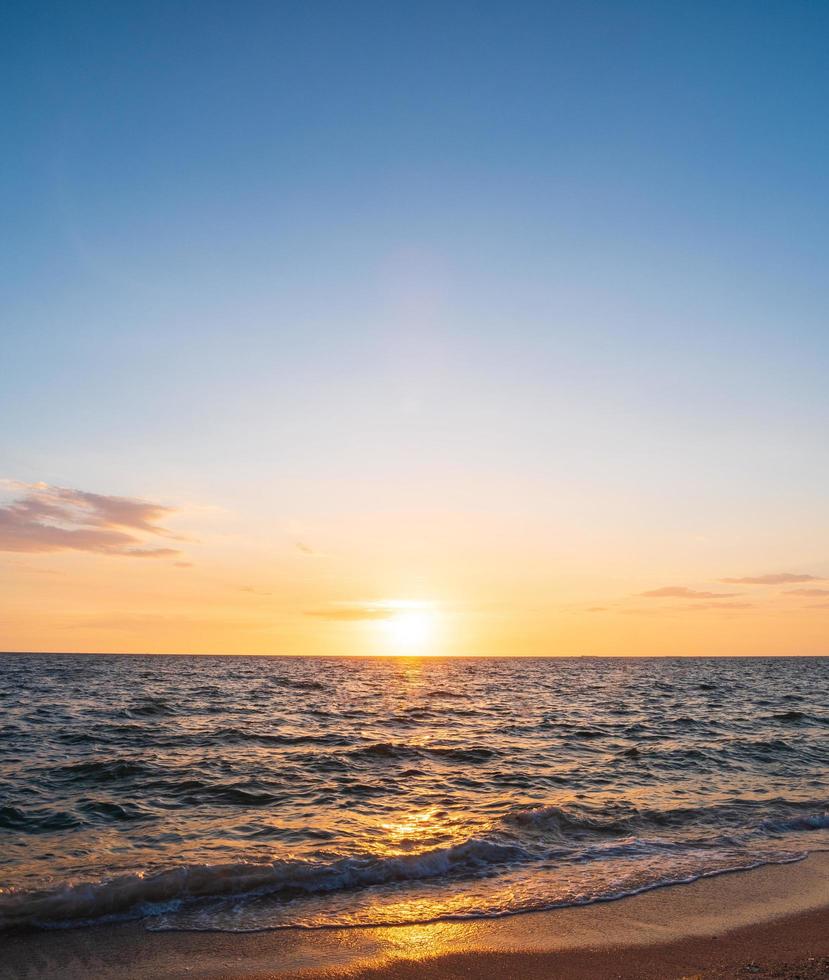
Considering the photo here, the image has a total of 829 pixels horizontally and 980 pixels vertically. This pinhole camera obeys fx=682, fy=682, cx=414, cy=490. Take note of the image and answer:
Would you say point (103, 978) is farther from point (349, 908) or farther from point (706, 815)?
point (706, 815)

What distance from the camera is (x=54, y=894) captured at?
9.89m

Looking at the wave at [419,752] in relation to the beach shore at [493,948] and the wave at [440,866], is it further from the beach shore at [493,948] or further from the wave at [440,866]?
the beach shore at [493,948]

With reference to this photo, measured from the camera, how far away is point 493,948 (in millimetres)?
8523

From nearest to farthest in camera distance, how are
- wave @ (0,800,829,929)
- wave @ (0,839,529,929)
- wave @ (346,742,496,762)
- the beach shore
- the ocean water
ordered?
the beach shore
wave @ (0,839,529,929)
wave @ (0,800,829,929)
the ocean water
wave @ (346,742,496,762)

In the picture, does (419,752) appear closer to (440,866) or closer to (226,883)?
(440,866)

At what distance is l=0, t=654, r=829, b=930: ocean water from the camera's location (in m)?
10.4

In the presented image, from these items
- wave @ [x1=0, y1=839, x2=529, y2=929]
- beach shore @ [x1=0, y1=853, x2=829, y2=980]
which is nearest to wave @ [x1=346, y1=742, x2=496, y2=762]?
wave @ [x1=0, y1=839, x2=529, y2=929]

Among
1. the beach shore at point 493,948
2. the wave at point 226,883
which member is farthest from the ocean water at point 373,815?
the beach shore at point 493,948

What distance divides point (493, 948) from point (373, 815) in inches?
293

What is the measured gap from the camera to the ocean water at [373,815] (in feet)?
34.1

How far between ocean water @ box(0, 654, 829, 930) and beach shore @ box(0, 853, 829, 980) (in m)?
0.52

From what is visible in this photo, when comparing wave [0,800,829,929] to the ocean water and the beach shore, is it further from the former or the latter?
the beach shore

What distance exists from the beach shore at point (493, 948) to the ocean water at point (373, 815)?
52 centimetres

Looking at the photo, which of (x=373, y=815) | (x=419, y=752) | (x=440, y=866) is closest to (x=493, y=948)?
(x=440, y=866)
